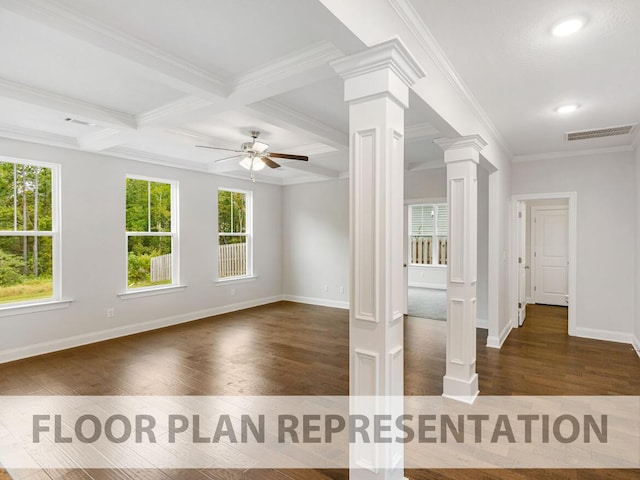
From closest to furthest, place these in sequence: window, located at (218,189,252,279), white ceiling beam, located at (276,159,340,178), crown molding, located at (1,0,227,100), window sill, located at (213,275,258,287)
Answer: crown molding, located at (1,0,227,100) → white ceiling beam, located at (276,159,340,178) → window sill, located at (213,275,258,287) → window, located at (218,189,252,279)

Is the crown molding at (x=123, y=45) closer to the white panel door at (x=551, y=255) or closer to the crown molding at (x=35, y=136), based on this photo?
the crown molding at (x=35, y=136)

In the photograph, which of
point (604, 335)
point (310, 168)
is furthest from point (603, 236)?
point (310, 168)

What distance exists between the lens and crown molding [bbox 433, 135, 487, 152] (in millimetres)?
2999

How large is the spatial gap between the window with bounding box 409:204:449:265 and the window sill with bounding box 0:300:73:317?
7618mm

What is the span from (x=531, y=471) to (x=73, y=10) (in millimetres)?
3727

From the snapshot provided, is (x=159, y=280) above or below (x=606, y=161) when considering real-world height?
below

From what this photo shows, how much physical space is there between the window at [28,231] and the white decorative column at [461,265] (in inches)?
184

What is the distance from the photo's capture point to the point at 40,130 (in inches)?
161

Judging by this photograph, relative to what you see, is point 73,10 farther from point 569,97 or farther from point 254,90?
point 569,97

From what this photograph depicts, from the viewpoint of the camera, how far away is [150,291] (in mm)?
5371

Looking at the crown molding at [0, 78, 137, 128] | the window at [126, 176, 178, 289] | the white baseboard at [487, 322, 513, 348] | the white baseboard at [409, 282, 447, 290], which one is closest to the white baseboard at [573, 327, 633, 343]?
the white baseboard at [487, 322, 513, 348]

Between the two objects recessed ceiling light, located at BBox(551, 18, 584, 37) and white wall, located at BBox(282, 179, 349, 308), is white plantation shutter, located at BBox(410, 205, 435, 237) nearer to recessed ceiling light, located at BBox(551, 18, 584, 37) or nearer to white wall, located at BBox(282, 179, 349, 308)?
white wall, located at BBox(282, 179, 349, 308)

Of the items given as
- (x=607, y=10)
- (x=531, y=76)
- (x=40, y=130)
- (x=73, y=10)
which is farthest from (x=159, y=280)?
(x=607, y=10)

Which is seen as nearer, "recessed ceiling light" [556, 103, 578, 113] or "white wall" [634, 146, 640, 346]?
"recessed ceiling light" [556, 103, 578, 113]
